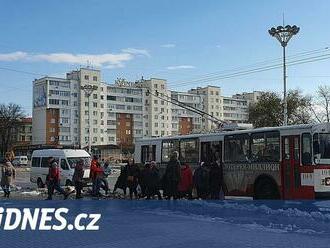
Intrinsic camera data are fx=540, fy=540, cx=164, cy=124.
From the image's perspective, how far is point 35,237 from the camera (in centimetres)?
1030

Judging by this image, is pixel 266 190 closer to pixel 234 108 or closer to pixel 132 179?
pixel 132 179

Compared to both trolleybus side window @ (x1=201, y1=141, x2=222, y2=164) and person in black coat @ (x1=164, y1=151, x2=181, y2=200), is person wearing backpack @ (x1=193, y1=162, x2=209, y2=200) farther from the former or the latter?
trolleybus side window @ (x1=201, y1=141, x2=222, y2=164)

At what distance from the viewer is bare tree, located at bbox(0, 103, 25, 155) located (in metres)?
107

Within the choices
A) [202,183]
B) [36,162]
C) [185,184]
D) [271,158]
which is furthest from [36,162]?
[271,158]

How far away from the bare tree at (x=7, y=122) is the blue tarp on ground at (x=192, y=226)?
95886 millimetres

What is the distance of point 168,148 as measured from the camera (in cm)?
2553

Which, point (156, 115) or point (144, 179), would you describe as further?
point (156, 115)

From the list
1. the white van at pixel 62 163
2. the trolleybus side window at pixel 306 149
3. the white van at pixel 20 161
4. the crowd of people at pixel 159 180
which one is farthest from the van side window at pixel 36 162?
the white van at pixel 20 161

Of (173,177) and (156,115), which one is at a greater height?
(156,115)

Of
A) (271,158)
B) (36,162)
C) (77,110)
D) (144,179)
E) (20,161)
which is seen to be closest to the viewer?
(271,158)

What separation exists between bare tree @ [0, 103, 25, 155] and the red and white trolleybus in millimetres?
89182

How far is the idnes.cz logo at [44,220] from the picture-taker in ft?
37.7

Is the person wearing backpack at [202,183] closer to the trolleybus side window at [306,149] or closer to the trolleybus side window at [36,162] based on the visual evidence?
the trolleybus side window at [306,149]

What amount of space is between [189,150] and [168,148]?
6.52ft
